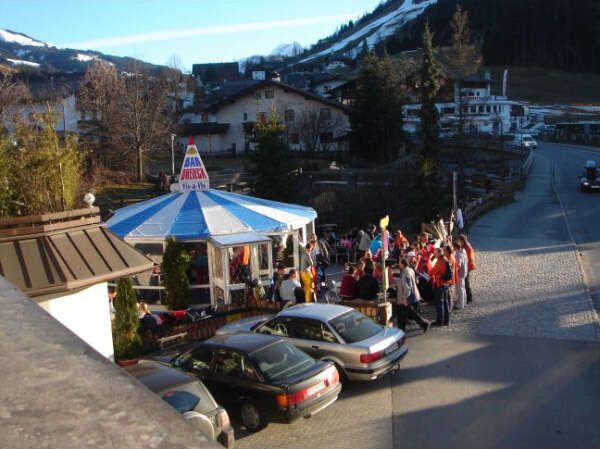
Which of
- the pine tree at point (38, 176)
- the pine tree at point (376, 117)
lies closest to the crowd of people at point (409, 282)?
the pine tree at point (38, 176)

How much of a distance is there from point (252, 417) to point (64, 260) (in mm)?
3501

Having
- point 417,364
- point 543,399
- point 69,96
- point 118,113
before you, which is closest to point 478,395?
point 543,399

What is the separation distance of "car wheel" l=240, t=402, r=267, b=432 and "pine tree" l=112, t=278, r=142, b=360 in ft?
13.6

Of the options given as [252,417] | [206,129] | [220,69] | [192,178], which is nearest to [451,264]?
[252,417]

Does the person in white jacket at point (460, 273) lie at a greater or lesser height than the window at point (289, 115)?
lesser

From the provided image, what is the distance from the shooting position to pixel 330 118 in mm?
60000

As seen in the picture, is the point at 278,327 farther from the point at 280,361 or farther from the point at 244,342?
the point at 280,361

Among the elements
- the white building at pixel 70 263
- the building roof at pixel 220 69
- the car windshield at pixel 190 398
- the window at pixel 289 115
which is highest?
the building roof at pixel 220 69

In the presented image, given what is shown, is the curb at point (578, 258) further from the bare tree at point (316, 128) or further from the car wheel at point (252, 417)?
the bare tree at point (316, 128)

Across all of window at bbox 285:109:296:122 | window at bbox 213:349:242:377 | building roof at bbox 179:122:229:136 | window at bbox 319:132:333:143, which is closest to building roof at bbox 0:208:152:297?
window at bbox 213:349:242:377

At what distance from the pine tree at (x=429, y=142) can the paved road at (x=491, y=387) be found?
569 inches

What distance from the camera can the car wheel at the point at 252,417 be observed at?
9.40 m

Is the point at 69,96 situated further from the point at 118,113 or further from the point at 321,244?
the point at 321,244

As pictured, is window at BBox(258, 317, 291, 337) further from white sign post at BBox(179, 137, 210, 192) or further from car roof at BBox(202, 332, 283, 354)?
white sign post at BBox(179, 137, 210, 192)
